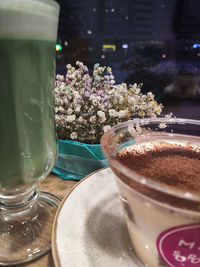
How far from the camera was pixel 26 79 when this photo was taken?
56 cm

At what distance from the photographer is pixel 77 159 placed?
90cm

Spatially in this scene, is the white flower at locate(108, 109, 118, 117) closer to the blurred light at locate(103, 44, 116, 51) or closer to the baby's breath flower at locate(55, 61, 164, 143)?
the baby's breath flower at locate(55, 61, 164, 143)

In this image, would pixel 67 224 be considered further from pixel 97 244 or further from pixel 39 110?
pixel 39 110

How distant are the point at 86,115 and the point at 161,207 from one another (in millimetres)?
624

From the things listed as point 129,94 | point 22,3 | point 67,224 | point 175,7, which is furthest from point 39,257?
point 175,7

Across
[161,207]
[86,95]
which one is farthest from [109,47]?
[161,207]

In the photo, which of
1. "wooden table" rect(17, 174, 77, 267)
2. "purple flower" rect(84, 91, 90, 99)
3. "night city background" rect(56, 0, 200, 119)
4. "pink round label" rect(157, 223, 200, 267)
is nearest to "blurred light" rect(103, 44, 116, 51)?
"night city background" rect(56, 0, 200, 119)

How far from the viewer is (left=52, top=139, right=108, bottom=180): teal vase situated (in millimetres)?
875

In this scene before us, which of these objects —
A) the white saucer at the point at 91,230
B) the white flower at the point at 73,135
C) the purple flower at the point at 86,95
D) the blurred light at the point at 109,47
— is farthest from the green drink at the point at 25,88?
the blurred light at the point at 109,47

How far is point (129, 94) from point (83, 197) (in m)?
0.58

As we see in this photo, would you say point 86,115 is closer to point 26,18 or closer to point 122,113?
point 122,113

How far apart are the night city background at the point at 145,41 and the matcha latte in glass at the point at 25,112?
2992 millimetres

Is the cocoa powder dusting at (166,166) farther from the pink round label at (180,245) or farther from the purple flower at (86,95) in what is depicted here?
the purple flower at (86,95)

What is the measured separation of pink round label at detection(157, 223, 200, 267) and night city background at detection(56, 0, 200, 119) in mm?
3126
